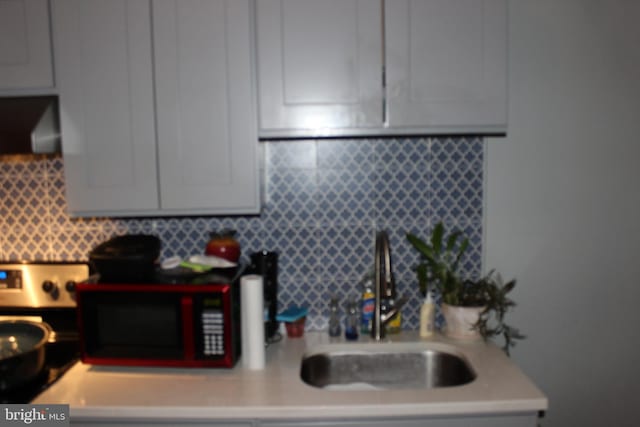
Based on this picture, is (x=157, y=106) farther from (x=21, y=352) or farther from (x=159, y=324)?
(x=21, y=352)

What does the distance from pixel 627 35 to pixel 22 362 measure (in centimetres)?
240

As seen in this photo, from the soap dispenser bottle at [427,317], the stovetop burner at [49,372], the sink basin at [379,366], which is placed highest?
the soap dispenser bottle at [427,317]

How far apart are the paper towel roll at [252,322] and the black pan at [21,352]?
24.4 inches

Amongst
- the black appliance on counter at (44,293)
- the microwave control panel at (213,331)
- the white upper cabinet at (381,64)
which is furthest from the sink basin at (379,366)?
the black appliance on counter at (44,293)

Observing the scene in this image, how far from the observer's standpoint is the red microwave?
4.78 feet

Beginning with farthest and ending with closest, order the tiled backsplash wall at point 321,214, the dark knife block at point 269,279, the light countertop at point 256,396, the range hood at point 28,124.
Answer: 1. the tiled backsplash wall at point 321,214
2. the dark knife block at point 269,279
3. the range hood at point 28,124
4. the light countertop at point 256,396

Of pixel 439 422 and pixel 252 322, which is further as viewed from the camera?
pixel 252 322

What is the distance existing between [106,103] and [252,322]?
873 millimetres

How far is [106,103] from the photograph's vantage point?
4.90ft

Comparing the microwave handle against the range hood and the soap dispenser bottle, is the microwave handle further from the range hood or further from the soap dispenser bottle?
the soap dispenser bottle

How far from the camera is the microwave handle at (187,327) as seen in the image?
1.46 m

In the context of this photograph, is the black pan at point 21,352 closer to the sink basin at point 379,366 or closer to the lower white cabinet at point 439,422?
the lower white cabinet at point 439,422

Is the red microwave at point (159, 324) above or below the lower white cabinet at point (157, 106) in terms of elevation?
below

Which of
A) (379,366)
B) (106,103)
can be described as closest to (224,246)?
(106,103)
